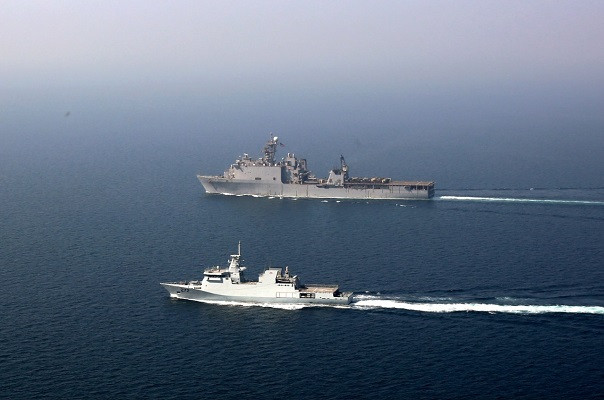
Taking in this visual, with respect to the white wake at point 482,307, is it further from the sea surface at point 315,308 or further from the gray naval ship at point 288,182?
the gray naval ship at point 288,182

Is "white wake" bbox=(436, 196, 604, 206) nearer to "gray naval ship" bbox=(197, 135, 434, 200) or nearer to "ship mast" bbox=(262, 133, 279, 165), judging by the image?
"gray naval ship" bbox=(197, 135, 434, 200)

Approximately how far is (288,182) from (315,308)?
63.3 metres

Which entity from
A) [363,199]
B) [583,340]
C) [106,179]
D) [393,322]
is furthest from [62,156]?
[583,340]

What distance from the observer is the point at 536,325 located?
7500cm

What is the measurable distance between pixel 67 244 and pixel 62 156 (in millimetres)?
94402

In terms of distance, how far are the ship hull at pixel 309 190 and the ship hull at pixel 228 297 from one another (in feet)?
185

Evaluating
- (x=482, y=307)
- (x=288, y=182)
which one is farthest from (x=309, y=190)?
(x=482, y=307)

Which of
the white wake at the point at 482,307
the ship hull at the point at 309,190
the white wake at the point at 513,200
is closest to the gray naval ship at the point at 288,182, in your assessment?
the ship hull at the point at 309,190

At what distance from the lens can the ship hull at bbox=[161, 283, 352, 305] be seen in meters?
82.7

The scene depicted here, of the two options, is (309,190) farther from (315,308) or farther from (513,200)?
(315,308)

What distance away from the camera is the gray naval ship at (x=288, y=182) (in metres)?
140

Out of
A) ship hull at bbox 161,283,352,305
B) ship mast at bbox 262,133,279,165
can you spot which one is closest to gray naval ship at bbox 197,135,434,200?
ship mast at bbox 262,133,279,165

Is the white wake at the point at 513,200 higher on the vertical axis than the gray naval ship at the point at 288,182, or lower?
lower

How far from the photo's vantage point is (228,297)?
84312mm
